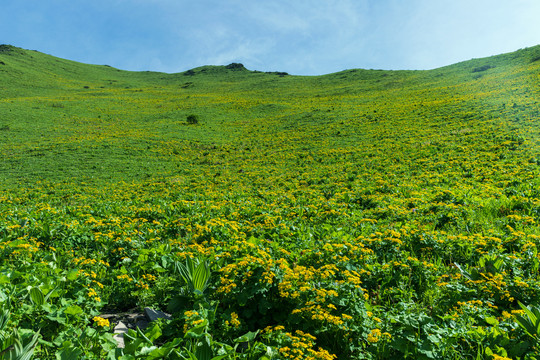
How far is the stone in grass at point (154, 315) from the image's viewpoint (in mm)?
5055

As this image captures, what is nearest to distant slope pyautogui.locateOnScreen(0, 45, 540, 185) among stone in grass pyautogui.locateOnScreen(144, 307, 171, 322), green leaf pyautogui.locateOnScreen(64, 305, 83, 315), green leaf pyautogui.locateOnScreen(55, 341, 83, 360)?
stone in grass pyautogui.locateOnScreen(144, 307, 171, 322)

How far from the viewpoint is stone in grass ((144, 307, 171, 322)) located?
199 inches

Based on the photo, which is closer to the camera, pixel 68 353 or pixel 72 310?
pixel 68 353

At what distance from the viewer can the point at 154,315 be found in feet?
16.6

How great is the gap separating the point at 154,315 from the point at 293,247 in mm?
3643

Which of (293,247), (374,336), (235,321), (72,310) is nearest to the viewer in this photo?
(374,336)

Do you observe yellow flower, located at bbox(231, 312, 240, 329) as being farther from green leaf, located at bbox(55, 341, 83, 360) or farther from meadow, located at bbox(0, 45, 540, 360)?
green leaf, located at bbox(55, 341, 83, 360)

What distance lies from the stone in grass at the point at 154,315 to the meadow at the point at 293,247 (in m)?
0.37

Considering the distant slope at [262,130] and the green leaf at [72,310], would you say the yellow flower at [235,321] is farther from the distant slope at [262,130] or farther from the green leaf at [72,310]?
the distant slope at [262,130]

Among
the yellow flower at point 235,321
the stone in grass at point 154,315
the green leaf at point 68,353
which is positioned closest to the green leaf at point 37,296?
the green leaf at point 68,353

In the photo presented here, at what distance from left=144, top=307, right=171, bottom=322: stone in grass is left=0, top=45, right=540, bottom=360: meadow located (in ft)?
1.21

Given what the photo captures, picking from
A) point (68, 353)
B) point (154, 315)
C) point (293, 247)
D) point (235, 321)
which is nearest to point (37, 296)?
point (68, 353)

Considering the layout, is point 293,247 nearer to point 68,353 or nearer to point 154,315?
point 154,315

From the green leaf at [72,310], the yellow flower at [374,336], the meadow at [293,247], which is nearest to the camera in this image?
the yellow flower at [374,336]
